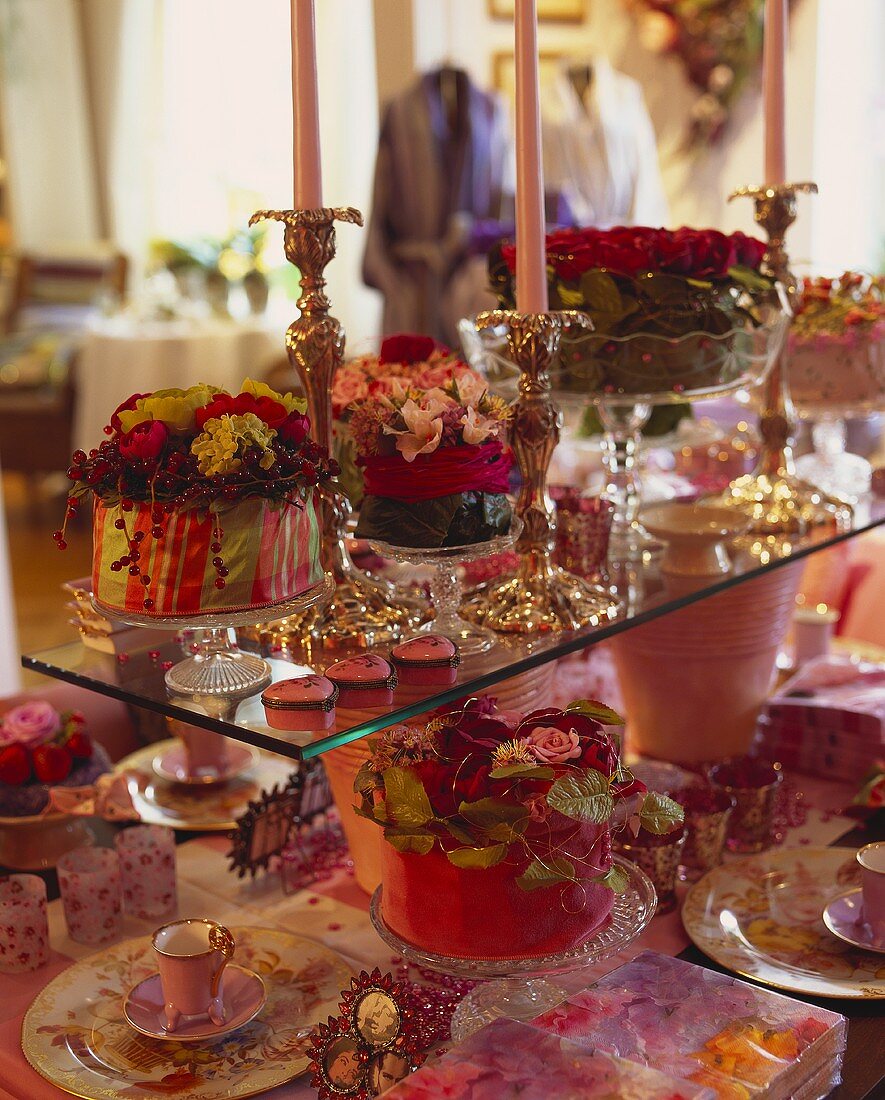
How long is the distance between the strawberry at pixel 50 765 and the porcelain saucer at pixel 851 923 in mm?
736

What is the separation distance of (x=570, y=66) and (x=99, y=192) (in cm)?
421

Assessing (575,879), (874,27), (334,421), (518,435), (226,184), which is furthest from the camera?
(226,184)

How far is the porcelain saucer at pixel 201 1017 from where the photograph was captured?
3.13 ft

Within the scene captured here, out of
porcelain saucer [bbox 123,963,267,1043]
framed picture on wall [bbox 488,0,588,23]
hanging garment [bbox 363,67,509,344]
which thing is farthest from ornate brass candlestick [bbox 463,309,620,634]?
framed picture on wall [bbox 488,0,588,23]

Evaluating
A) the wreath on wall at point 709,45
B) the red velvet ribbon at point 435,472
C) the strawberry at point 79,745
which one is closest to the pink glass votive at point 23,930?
the strawberry at point 79,745

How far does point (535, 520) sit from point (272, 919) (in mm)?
425

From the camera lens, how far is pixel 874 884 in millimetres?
1041

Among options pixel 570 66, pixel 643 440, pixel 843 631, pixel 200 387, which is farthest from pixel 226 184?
pixel 200 387

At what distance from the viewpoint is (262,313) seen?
5.64 m

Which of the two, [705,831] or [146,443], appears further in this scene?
[705,831]

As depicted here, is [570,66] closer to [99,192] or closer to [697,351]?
[697,351]

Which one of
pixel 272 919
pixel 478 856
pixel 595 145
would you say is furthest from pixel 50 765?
pixel 595 145

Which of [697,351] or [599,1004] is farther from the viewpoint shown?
[697,351]

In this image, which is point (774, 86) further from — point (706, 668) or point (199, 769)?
point (199, 769)
